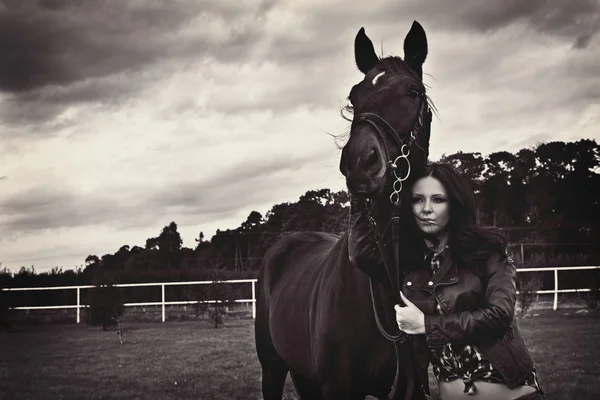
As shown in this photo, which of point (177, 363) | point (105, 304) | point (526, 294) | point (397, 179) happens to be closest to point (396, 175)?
point (397, 179)

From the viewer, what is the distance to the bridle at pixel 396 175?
2.53 meters

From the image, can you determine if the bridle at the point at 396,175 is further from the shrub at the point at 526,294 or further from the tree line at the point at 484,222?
the tree line at the point at 484,222

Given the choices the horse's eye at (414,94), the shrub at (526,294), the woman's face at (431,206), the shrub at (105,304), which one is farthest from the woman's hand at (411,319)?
the shrub at (105,304)

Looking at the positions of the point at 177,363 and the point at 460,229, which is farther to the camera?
the point at 177,363

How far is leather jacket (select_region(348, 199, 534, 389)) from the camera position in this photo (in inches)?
89.7

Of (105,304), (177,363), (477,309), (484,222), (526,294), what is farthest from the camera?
(484,222)

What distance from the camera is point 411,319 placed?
241cm

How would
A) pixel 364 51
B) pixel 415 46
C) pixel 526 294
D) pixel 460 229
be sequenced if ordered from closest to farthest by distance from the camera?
1. pixel 460 229
2. pixel 415 46
3. pixel 364 51
4. pixel 526 294

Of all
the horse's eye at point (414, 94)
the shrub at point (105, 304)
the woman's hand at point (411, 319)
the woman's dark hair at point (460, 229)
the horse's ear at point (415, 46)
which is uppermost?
the horse's ear at point (415, 46)

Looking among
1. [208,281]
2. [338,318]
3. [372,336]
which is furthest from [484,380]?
[208,281]

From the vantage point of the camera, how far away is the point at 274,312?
14.7 feet

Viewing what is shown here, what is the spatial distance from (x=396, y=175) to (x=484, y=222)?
17195mm

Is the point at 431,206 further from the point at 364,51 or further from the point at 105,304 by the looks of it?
the point at 105,304

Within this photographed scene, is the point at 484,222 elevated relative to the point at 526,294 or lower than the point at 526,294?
elevated
